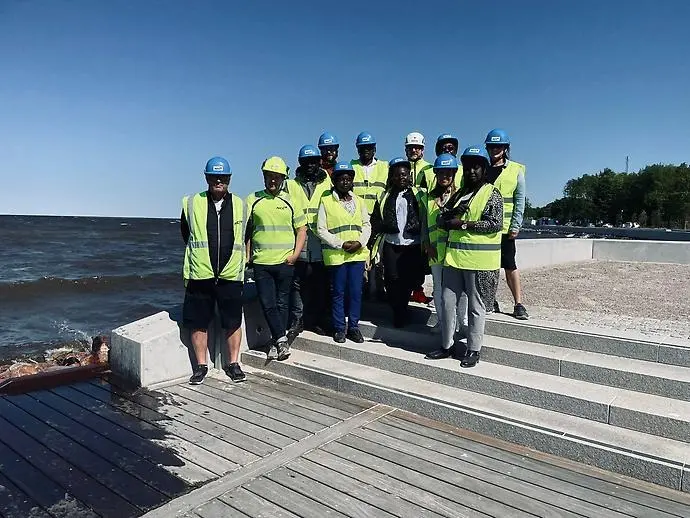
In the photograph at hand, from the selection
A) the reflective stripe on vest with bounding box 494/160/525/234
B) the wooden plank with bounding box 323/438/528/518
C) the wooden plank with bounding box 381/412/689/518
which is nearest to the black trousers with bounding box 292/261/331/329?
the reflective stripe on vest with bounding box 494/160/525/234

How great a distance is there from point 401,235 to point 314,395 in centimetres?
189

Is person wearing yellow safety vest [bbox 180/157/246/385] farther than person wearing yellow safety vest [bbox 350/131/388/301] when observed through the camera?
No

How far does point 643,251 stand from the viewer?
12.8 m

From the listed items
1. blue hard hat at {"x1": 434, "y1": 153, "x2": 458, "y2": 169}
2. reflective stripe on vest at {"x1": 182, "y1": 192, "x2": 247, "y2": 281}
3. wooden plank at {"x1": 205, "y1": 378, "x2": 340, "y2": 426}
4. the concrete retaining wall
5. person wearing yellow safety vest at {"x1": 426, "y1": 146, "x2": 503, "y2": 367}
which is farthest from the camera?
the concrete retaining wall

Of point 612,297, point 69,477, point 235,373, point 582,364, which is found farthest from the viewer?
point 612,297

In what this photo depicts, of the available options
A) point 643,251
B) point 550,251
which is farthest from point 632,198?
point 550,251

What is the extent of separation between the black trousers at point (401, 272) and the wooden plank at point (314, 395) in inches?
49.8

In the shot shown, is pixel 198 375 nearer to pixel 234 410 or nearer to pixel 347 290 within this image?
pixel 234 410

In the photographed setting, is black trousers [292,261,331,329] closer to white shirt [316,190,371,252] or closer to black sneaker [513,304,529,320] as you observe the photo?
white shirt [316,190,371,252]

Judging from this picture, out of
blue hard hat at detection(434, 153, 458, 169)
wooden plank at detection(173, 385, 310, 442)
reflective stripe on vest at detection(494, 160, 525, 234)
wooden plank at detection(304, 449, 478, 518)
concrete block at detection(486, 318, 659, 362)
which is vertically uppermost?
blue hard hat at detection(434, 153, 458, 169)

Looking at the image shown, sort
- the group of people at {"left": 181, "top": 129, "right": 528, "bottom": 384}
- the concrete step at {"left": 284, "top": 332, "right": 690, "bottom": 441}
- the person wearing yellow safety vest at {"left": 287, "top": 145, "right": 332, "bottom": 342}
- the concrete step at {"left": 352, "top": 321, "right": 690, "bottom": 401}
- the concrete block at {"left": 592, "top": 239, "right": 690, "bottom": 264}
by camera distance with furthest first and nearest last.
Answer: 1. the concrete block at {"left": 592, "top": 239, "right": 690, "bottom": 264}
2. the person wearing yellow safety vest at {"left": 287, "top": 145, "right": 332, "bottom": 342}
3. the group of people at {"left": 181, "top": 129, "right": 528, "bottom": 384}
4. the concrete step at {"left": 352, "top": 321, "right": 690, "bottom": 401}
5. the concrete step at {"left": 284, "top": 332, "right": 690, "bottom": 441}

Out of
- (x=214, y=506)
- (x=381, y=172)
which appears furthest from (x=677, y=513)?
(x=381, y=172)

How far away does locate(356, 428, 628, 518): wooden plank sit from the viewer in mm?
3166

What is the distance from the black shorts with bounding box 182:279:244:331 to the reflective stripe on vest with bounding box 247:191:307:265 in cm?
44
